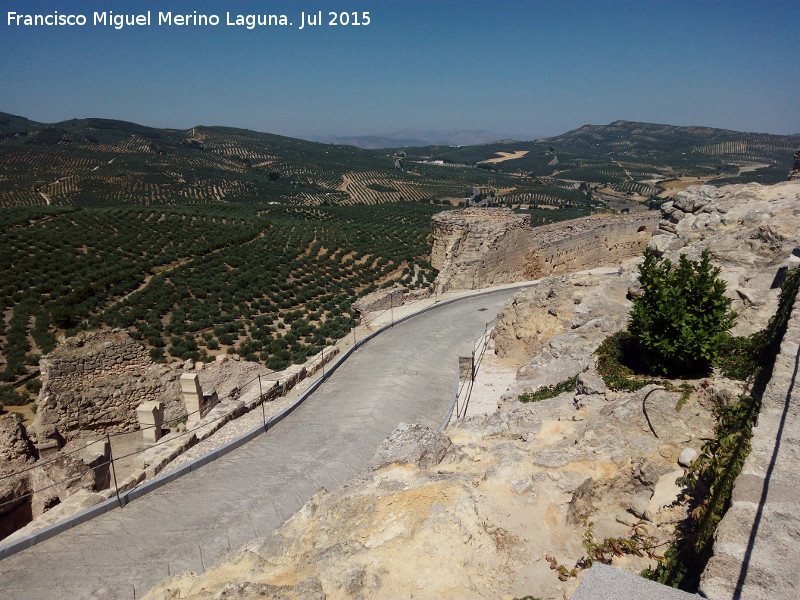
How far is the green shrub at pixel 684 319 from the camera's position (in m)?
6.51

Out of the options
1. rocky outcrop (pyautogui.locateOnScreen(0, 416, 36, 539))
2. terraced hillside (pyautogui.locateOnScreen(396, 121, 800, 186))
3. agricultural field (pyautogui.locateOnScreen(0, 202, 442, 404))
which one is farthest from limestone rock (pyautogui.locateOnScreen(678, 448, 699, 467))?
terraced hillside (pyautogui.locateOnScreen(396, 121, 800, 186))

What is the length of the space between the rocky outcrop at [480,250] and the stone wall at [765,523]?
46.3ft

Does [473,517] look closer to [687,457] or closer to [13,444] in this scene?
[687,457]

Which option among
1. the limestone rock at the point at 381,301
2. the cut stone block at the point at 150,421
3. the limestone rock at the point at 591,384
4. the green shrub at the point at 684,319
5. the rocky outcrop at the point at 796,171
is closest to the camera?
the green shrub at the point at 684,319

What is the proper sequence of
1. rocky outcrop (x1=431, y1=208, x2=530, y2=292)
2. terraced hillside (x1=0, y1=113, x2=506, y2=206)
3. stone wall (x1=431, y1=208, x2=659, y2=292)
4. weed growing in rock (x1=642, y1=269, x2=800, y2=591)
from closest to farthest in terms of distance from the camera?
weed growing in rock (x1=642, y1=269, x2=800, y2=591) < rocky outcrop (x1=431, y1=208, x2=530, y2=292) < stone wall (x1=431, y1=208, x2=659, y2=292) < terraced hillside (x1=0, y1=113, x2=506, y2=206)

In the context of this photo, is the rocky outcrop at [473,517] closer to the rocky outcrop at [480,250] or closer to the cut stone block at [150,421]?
the cut stone block at [150,421]

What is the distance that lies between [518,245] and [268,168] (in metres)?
108

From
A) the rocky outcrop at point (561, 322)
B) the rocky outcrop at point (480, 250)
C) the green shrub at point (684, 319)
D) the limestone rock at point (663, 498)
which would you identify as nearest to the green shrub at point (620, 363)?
the green shrub at point (684, 319)

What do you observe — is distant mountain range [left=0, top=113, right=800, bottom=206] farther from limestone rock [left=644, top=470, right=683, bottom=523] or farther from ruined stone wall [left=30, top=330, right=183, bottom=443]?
limestone rock [left=644, top=470, right=683, bottom=523]

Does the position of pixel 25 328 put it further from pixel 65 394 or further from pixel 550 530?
pixel 550 530

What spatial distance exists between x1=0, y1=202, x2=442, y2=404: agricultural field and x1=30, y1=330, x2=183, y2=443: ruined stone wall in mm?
3995

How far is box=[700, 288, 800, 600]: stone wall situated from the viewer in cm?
263

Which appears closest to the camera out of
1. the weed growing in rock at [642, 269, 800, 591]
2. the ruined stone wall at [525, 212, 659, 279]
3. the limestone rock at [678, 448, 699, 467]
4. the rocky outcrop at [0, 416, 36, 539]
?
the weed growing in rock at [642, 269, 800, 591]

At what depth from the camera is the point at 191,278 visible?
86.0 feet
